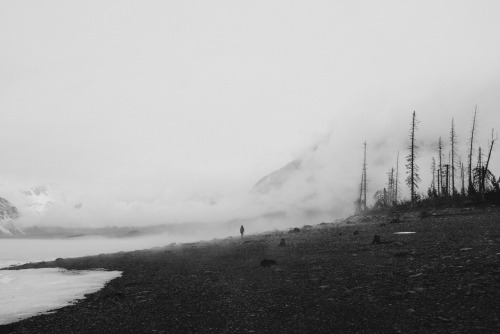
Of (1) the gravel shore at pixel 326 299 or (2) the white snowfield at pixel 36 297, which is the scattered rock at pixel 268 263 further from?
(2) the white snowfield at pixel 36 297

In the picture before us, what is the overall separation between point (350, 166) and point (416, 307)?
13948 cm

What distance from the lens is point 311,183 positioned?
6742 inches

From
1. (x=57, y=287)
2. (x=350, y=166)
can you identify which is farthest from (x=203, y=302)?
(x=350, y=166)

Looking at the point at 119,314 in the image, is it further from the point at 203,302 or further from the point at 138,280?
the point at 138,280

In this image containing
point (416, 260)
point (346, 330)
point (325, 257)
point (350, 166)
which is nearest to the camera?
point (346, 330)

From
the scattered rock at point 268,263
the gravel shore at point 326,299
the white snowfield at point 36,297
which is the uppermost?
the gravel shore at point 326,299

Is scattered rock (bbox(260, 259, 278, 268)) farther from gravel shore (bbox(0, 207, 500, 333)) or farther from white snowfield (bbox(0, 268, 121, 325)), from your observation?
white snowfield (bbox(0, 268, 121, 325))

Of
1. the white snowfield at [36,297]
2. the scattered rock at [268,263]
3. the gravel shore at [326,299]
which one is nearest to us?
the gravel shore at [326,299]

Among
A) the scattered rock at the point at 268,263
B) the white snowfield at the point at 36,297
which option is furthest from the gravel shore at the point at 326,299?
the white snowfield at the point at 36,297

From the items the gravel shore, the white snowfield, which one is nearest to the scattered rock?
the gravel shore

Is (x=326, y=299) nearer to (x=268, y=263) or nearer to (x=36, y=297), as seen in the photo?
(x=268, y=263)

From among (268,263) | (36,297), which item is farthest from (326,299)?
(36,297)

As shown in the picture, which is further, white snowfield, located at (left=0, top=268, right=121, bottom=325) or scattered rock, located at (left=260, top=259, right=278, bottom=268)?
scattered rock, located at (left=260, top=259, right=278, bottom=268)

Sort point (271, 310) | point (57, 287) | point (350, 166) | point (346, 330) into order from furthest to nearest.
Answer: point (350, 166), point (57, 287), point (271, 310), point (346, 330)
